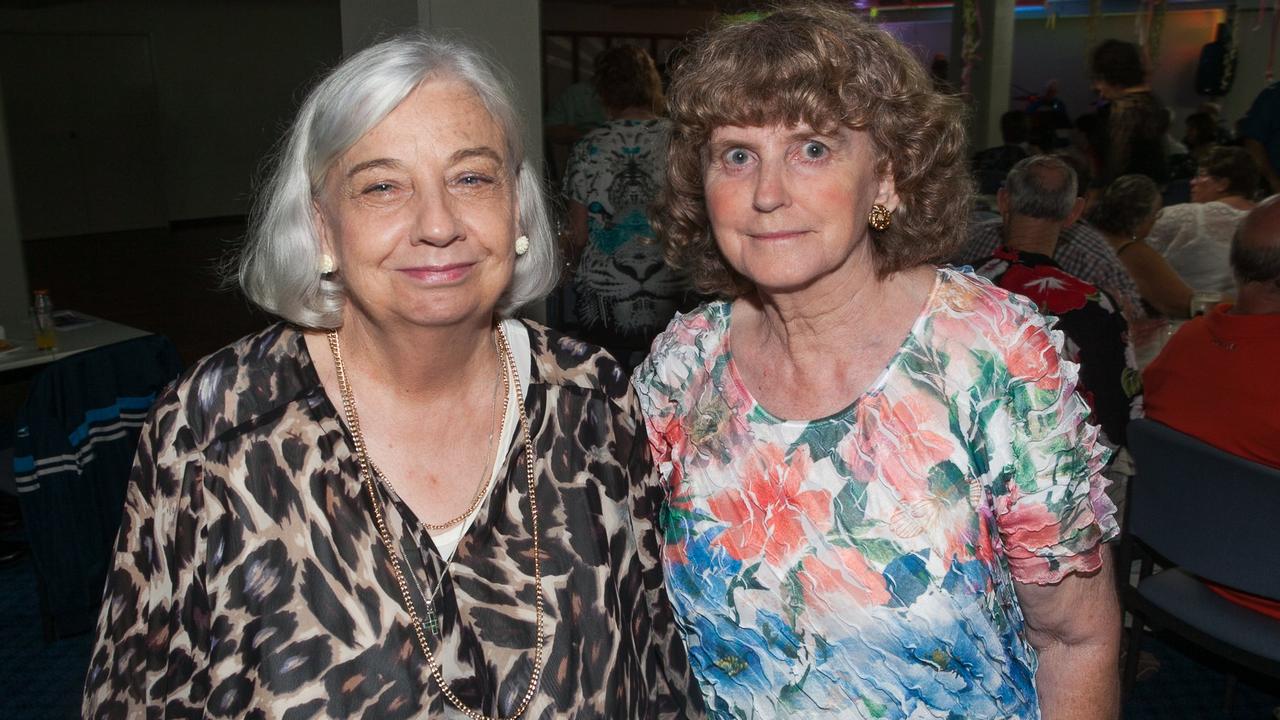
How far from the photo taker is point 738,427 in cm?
157

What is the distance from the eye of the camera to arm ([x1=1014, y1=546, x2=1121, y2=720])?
4.73 ft

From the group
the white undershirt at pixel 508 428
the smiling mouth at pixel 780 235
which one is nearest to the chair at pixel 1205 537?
the smiling mouth at pixel 780 235

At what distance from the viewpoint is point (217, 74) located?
49.4ft

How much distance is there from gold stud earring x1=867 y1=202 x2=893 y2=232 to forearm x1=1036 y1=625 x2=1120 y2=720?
2.18 feet

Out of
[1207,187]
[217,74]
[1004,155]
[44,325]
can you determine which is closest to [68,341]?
[44,325]

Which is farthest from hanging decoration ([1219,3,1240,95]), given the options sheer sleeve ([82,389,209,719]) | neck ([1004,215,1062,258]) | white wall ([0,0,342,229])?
sheer sleeve ([82,389,209,719])

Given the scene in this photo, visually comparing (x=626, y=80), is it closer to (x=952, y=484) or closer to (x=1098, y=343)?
(x=1098, y=343)

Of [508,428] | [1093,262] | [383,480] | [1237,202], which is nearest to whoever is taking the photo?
[383,480]

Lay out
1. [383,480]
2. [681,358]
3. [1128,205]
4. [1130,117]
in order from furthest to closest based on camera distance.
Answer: [1130,117], [1128,205], [681,358], [383,480]

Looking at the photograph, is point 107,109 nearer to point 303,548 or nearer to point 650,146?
point 650,146

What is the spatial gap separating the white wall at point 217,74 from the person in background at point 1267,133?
39.0ft

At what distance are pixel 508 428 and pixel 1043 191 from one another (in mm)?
2509

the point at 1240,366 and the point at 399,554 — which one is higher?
the point at 399,554

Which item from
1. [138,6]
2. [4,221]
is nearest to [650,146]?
[4,221]
